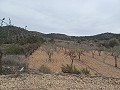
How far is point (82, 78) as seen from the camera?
51.9 feet

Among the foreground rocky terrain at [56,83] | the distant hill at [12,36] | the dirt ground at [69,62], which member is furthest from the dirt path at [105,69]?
the distant hill at [12,36]

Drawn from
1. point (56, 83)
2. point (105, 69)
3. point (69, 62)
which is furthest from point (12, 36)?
point (56, 83)

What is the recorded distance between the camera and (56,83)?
14.7m

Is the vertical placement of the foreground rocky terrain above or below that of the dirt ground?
above

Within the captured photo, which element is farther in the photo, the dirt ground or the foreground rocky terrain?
the dirt ground

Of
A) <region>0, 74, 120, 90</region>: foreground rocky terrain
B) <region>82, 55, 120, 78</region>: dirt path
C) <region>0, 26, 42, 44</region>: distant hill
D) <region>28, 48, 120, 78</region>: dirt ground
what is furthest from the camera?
<region>0, 26, 42, 44</region>: distant hill

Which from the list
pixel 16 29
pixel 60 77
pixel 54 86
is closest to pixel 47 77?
pixel 60 77

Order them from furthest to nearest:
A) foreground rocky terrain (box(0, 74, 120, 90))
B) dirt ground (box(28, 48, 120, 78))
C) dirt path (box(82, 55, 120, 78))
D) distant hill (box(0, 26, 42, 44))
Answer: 1. distant hill (box(0, 26, 42, 44))
2. dirt path (box(82, 55, 120, 78))
3. dirt ground (box(28, 48, 120, 78))
4. foreground rocky terrain (box(0, 74, 120, 90))

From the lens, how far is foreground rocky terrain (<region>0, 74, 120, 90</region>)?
1395 centimetres

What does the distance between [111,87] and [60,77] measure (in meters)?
2.76

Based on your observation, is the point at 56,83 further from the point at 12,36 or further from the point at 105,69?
the point at 12,36

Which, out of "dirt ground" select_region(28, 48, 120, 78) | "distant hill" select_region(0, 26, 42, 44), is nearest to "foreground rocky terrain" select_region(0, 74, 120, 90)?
"dirt ground" select_region(28, 48, 120, 78)

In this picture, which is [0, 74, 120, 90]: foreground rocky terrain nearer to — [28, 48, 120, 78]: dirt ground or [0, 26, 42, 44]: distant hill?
[28, 48, 120, 78]: dirt ground

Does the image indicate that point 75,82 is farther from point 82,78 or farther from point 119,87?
point 119,87
